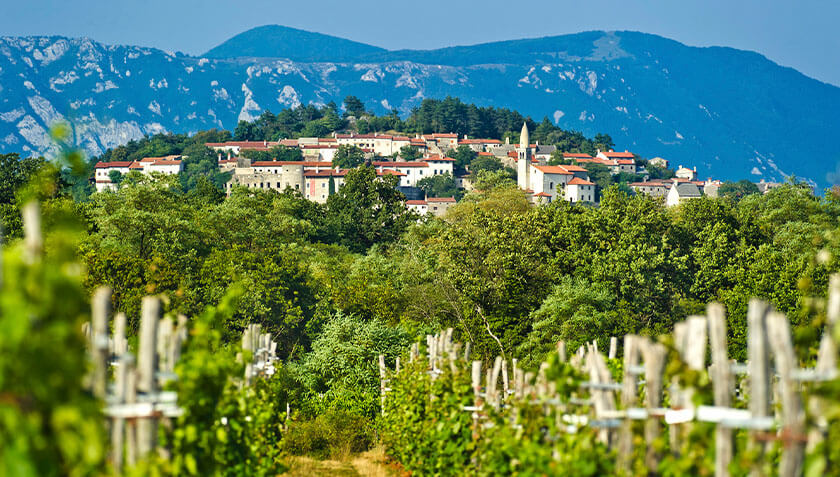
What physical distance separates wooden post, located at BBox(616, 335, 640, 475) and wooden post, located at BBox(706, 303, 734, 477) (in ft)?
3.22

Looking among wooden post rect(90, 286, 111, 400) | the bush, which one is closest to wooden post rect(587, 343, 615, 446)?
wooden post rect(90, 286, 111, 400)

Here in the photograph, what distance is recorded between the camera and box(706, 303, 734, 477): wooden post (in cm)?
550

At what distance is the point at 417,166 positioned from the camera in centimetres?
15038

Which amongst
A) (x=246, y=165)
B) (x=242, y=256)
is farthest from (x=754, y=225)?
(x=246, y=165)

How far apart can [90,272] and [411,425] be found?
17.3 metres

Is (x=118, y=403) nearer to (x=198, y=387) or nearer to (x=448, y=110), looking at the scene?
(x=198, y=387)

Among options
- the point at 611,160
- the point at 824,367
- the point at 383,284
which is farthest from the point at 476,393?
the point at 611,160

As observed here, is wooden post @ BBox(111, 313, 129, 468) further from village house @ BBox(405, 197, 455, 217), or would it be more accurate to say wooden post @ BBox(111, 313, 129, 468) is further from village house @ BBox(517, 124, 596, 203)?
village house @ BBox(517, 124, 596, 203)

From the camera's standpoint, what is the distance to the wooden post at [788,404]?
16.4 feet

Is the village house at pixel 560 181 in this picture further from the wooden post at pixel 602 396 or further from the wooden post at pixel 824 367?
the wooden post at pixel 824 367

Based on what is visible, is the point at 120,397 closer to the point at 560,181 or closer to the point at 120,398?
the point at 120,398

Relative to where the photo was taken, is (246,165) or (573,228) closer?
(573,228)

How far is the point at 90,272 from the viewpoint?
2945 centimetres

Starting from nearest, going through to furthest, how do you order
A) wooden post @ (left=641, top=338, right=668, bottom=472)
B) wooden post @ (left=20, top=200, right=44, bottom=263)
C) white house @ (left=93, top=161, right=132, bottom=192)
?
wooden post @ (left=20, top=200, right=44, bottom=263), wooden post @ (left=641, top=338, right=668, bottom=472), white house @ (left=93, top=161, right=132, bottom=192)
